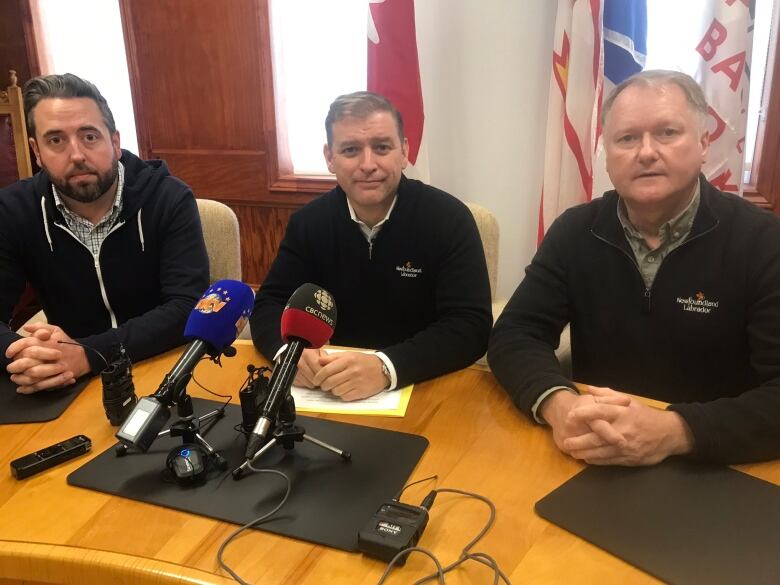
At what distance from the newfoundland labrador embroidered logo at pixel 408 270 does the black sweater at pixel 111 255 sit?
1.91ft

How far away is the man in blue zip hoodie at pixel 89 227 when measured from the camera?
6.01 ft

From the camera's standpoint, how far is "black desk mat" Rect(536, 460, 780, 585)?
82cm

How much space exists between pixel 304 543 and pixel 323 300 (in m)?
0.38

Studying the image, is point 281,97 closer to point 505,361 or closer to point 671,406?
point 505,361

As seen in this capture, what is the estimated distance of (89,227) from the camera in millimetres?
1904

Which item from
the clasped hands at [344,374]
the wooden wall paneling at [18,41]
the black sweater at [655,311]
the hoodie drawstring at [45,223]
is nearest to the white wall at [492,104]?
the black sweater at [655,311]

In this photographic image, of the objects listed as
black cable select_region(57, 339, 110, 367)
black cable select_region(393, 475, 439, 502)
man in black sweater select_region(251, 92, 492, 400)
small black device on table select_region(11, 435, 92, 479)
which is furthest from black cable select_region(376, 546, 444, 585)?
black cable select_region(57, 339, 110, 367)

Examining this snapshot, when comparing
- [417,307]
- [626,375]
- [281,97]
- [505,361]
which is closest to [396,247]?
[417,307]

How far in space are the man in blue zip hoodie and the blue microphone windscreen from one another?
650 mm

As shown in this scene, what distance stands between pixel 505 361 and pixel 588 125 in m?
1.50

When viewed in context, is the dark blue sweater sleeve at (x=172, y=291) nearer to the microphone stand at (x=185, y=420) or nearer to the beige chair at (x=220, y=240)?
the beige chair at (x=220, y=240)

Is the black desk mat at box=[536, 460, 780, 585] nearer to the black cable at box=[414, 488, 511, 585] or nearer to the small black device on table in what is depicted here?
the black cable at box=[414, 488, 511, 585]

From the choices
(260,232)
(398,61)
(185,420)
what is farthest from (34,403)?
(260,232)

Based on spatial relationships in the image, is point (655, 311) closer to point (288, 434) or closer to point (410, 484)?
point (410, 484)
